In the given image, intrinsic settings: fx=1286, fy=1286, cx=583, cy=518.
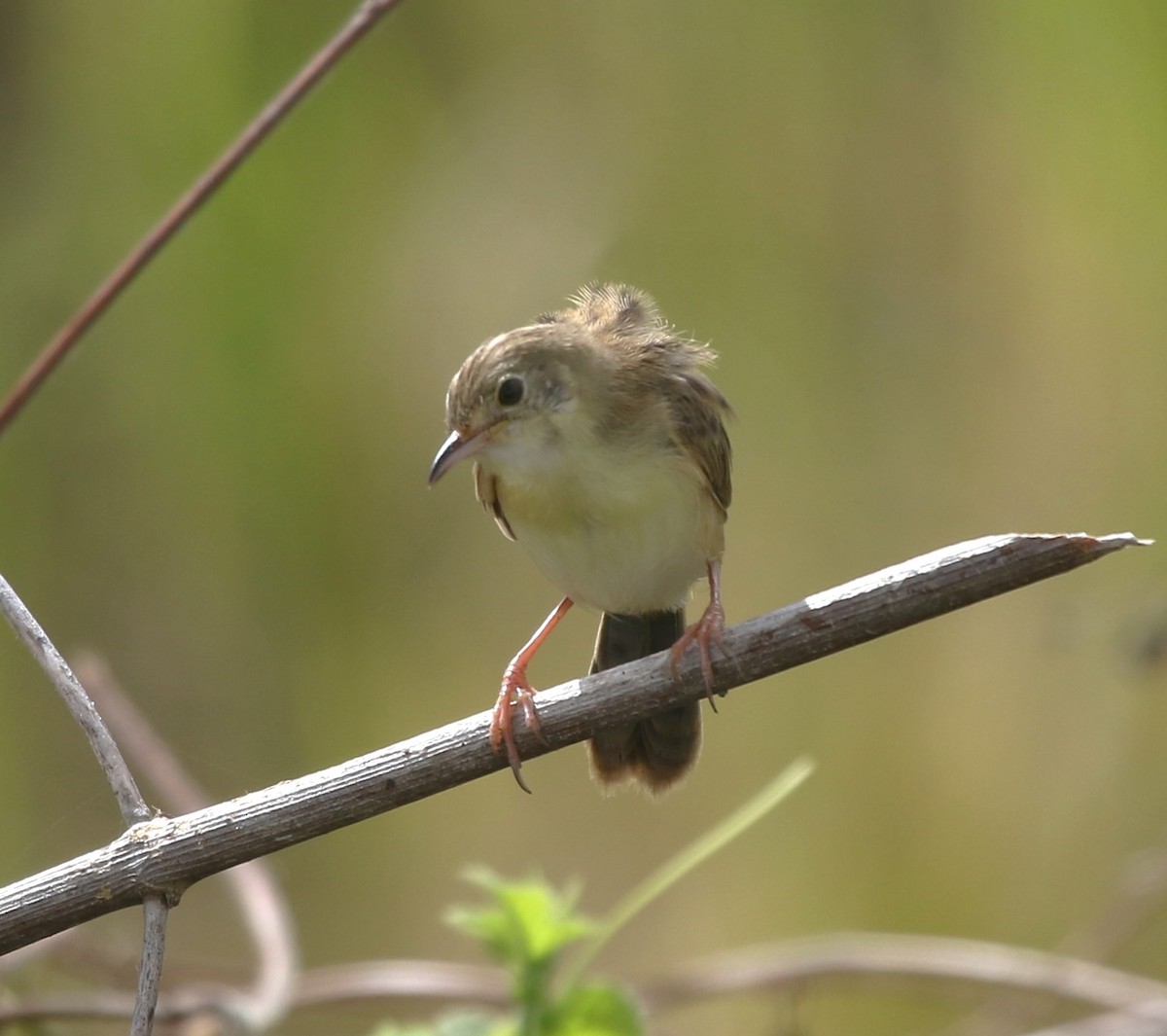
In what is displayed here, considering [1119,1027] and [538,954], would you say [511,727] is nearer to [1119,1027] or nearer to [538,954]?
[538,954]

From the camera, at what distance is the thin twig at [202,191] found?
1801 mm

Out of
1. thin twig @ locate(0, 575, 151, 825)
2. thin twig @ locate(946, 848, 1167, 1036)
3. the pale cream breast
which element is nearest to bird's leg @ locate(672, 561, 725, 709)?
the pale cream breast

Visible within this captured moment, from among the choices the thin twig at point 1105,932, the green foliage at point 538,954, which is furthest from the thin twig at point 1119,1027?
the green foliage at point 538,954

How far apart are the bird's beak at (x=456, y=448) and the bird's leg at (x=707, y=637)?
0.50m

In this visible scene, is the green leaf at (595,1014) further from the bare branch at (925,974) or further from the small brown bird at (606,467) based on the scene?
the bare branch at (925,974)

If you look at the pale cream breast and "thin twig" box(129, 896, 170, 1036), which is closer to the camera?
"thin twig" box(129, 896, 170, 1036)

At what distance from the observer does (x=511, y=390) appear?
2.30 m

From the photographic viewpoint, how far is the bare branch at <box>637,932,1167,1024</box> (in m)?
2.63

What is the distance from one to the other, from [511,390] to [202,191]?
0.66m

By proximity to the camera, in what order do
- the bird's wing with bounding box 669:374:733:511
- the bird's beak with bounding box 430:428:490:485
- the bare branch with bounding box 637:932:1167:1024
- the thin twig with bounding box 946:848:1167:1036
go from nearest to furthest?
the bird's beak with bounding box 430:428:490:485
the bird's wing with bounding box 669:374:733:511
the bare branch with bounding box 637:932:1167:1024
the thin twig with bounding box 946:848:1167:1036

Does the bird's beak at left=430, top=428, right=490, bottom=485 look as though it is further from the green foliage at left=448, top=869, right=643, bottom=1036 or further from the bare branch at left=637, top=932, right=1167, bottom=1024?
the bare branch at left=637, top=932, right=1167, bottom=1024

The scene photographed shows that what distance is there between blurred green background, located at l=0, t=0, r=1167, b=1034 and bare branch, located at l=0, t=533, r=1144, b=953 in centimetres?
275

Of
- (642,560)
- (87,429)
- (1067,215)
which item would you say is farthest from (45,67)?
(1067,215)

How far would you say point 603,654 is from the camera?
2.86m
